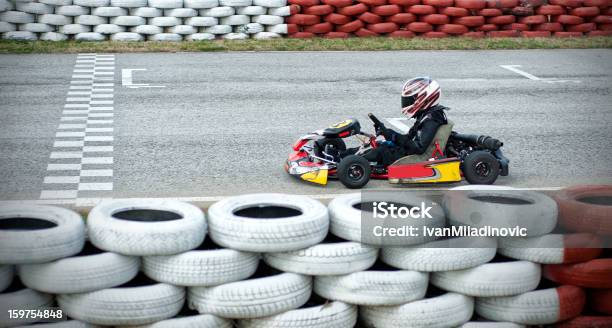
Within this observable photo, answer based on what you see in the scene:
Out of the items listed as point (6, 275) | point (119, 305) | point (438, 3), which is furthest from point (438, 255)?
point (438, 3)

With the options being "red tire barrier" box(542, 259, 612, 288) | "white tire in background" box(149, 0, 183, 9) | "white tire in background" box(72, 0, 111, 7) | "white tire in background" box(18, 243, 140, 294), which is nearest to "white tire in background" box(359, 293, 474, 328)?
"red tire barrier" box(542, 259, 612, 288)

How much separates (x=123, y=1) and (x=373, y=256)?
11.5 meters

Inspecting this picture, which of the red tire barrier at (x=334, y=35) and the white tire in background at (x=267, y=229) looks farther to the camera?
the red tire barrier at (x=334, y=35)

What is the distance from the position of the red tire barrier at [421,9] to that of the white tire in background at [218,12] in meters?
3.41

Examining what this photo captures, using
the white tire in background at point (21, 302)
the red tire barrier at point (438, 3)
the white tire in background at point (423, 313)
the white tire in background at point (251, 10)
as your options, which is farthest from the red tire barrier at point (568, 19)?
the white tire in background at point (21, 302)

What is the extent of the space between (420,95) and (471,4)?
8819 mm

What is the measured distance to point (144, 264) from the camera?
4918 mm

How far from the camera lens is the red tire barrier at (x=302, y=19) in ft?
53.0

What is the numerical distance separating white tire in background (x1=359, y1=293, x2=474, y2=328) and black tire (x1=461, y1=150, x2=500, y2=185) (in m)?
3.24

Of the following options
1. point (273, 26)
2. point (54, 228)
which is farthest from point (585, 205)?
point (273, 26)

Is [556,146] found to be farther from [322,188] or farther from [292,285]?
[292,285]

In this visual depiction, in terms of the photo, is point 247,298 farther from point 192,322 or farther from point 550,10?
point 550,10

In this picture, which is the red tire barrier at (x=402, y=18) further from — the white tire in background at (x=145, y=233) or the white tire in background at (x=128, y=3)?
the white tire in background at (x=145, y=233)

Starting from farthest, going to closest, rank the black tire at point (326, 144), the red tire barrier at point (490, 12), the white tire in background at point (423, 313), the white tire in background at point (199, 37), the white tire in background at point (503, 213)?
the red tire barrier at point (490, 12) → the white tire in background at point (199, 37) → the black tire at point (326, 144) → the white tire in background at point (503, 213) → the white tire in background at point (423, 313)
